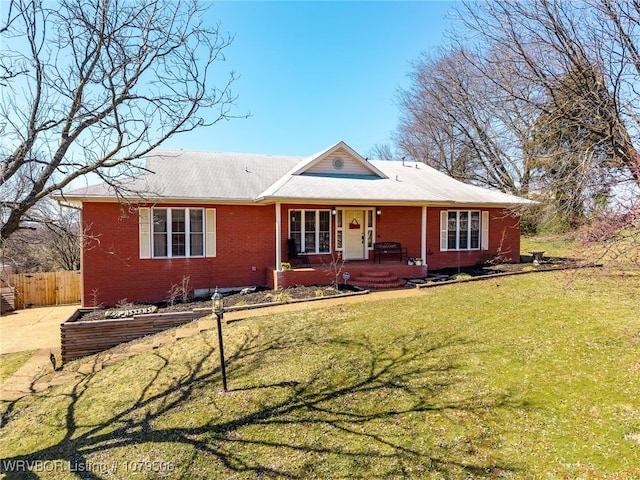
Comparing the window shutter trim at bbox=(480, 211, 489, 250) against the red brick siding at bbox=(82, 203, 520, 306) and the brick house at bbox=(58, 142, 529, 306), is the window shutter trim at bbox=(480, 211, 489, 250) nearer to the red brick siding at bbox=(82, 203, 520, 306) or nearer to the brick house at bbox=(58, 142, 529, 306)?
the brick house at bbox=(58, 142, 529, 306)

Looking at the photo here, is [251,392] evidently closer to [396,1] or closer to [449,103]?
[396,1]

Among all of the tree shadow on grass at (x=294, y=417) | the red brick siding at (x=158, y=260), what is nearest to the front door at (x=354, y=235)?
the red brick siding at (x=158, y=260)

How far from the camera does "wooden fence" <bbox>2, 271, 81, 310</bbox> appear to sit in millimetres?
15430

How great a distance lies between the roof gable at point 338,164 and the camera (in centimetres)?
1452

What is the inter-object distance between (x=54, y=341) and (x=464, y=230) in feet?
52.5

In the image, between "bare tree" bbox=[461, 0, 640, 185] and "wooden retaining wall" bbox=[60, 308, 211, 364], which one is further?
"wooden retaining wall" bbox=[60, 308, 211, 364]

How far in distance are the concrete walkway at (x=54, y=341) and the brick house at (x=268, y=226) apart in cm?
170

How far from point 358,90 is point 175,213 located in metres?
12.5

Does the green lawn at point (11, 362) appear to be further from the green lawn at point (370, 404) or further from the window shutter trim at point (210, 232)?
the window shutter trim at point (210, 232)

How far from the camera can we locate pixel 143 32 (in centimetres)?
549

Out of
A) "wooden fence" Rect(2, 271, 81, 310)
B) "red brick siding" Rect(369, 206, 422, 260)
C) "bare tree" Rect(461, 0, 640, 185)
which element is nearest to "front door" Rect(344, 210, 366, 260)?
"red brick siding" Rect(369, 206, 422, 260)

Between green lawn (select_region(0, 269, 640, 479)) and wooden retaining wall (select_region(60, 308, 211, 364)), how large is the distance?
1.90 metres

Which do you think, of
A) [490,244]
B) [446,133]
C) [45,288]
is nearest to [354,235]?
[490,244]

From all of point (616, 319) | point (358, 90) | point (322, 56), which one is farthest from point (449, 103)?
point (616, 319)
